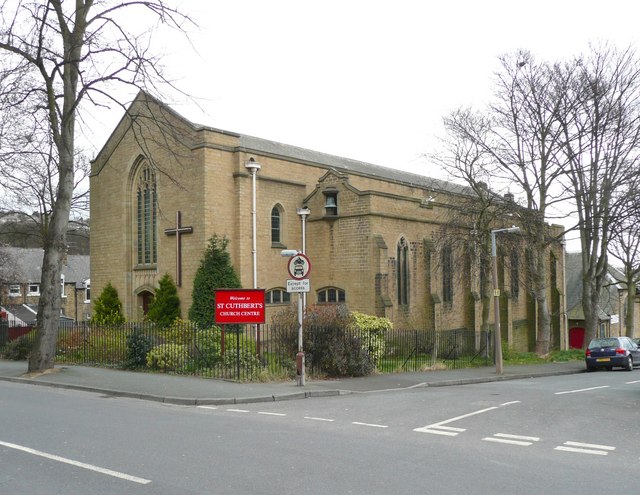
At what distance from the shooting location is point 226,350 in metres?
17.8

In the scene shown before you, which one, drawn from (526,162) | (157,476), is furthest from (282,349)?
(526,162)

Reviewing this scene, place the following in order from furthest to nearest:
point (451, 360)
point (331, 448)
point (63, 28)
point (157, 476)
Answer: point (451, 360) < point (63, 28) < point (331, 448) < point (157, 476)

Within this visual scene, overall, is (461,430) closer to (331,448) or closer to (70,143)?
(331,448)

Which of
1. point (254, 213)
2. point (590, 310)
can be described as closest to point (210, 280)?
point (254, 213)

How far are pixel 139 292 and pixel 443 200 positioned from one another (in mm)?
16940

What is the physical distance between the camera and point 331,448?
8.14 m

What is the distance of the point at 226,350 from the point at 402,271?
14.3 meters

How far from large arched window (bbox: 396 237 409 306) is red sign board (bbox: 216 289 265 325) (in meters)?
13.9

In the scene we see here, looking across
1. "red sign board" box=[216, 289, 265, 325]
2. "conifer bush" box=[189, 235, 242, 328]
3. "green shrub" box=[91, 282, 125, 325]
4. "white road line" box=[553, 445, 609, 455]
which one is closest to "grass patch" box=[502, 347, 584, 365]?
"conifer bush" box=[189, 235, 242, 328]

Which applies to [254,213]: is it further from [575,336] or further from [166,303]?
[575,336]

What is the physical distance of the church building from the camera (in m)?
27.8

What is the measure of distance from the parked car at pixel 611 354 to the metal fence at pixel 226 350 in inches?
404

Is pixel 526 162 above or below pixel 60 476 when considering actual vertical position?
above

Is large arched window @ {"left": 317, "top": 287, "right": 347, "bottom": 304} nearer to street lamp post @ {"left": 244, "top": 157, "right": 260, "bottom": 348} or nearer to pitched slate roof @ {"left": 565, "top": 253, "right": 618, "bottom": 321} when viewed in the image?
street lamp post @ {"left": 244, "top": 157, "right": 260, "bottom": 348}
